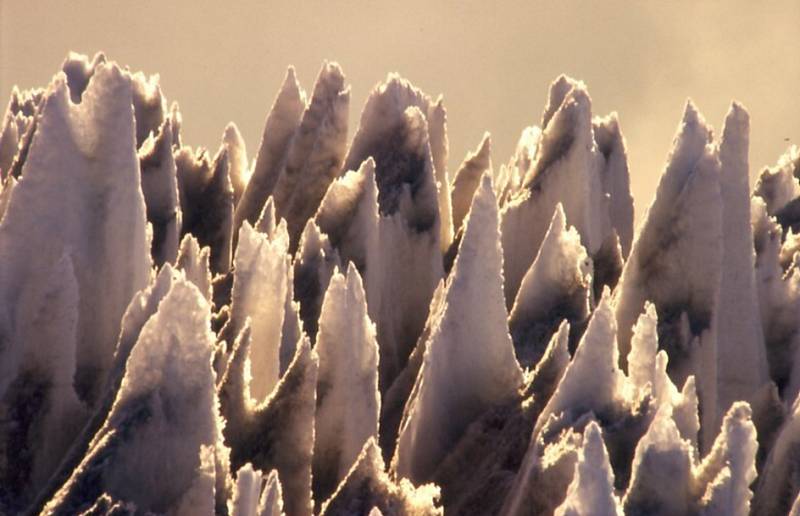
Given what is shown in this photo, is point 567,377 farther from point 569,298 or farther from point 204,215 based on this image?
point 204,215

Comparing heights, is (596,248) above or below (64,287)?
above

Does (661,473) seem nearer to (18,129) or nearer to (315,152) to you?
(315,152)

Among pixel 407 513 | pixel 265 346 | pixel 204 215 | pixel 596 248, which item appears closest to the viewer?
pixel 407 513

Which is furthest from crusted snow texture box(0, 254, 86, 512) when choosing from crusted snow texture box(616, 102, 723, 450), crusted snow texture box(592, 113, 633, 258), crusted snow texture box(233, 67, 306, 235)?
crusted snow texture box(592, 113, 633, 258)

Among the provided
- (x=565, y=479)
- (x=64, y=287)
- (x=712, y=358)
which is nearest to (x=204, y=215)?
(x=64, y=287)

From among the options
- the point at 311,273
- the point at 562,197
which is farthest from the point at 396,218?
the point at 562,197

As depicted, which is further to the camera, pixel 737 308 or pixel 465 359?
pixel 737 308

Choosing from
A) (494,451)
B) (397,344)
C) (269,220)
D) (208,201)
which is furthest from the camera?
(208,201)
